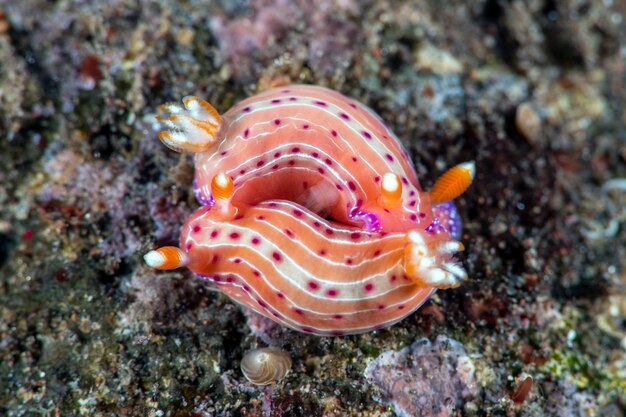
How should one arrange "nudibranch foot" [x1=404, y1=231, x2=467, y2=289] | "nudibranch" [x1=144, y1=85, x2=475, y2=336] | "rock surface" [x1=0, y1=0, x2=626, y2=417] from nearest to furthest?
"nudibranch foot" [x1=404, y1=231, x2=467, y2=289] → "nudibranch" [x1=144, y1=85, x2=475, y2=336] → "rock surface" [x1=0, y1=0, x2=626, y2=417]

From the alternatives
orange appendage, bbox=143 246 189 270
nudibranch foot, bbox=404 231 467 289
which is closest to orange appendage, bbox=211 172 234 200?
orange appendage, bbox=143 246 189 270

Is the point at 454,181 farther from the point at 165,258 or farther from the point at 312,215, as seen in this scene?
the point at 165,258

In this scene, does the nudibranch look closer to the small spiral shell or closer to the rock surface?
the small spiral shell

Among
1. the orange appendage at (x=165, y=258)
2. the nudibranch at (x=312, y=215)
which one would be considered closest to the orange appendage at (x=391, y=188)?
the nudibranch at (x=312, y=215)

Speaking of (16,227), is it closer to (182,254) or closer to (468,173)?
(182,254)

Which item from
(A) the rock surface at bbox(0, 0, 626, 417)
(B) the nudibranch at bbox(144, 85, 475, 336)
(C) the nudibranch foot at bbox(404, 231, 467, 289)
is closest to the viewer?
(C) the nudibranch foot at bbox(404, 231, 467, 289)

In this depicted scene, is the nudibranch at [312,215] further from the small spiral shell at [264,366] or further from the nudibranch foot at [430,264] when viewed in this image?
the small spiral shell at [264,366]

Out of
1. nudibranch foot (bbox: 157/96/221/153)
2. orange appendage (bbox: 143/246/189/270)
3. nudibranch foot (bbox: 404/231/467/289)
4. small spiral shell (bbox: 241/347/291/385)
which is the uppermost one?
nudibranch foot (bbox: 157/96/221/153)
